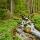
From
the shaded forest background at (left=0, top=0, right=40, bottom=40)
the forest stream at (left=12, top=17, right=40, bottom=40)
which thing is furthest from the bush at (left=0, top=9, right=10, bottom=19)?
the forest stream at (left=12, top=17, right=40, bottom=40)

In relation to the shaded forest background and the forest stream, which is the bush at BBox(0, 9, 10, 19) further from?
the forest stream

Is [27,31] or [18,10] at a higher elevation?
[18,10]

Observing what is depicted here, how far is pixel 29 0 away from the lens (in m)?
7.52

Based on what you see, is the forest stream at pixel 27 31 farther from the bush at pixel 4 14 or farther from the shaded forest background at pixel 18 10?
the bush at pixel 4 14

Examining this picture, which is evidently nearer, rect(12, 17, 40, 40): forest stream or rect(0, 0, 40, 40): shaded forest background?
rect(12, 17, 40, 40): forest stream

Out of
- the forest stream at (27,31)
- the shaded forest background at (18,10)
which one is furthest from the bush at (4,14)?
the forest stream at (27,31)

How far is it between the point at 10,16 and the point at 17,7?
2.98 feet

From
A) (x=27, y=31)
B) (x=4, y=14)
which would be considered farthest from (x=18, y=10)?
(x=27, y=31)

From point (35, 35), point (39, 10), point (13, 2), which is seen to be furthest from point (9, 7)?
point (35, 35)

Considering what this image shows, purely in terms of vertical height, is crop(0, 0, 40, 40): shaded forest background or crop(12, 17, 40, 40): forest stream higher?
crop(0, 0, 40, 40): shaded forest background

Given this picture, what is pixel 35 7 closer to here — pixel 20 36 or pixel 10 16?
pixel 10 16

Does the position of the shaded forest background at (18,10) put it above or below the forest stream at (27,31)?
above

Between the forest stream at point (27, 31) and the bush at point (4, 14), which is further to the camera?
the bush at point (4, 14)

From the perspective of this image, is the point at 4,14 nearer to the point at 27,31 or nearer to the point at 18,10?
the point at 18,10
